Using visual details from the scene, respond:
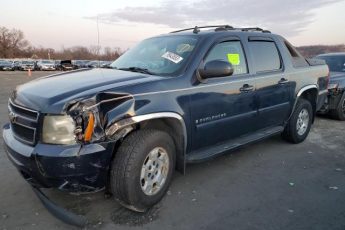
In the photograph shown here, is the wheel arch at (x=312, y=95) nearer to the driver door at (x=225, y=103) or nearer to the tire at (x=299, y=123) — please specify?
the tire at (x=299, y=123)

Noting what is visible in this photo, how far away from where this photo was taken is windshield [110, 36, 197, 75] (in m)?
3.90

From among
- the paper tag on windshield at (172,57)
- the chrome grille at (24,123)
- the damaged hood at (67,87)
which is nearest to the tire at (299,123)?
the paper tag on windshield at (172,57)

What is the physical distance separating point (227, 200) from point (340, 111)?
547 centimetres

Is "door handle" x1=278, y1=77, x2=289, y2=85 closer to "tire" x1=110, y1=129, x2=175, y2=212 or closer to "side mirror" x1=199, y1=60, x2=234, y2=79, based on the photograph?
"side mirror" x1=199, y1=60, x2=234, y2=79

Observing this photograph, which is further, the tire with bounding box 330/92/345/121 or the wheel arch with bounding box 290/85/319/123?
the tire with bounding box 330/92/345/121

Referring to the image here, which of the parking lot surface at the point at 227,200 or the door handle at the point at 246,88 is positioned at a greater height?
the door handle at the point at 246,88

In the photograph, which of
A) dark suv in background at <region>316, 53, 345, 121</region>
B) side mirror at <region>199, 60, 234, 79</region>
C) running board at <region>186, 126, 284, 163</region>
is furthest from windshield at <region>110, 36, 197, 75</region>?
dark suv in background at <region>316, 53, 345, 121</region>

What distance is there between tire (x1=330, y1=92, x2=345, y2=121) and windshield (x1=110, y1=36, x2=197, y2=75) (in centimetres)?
517

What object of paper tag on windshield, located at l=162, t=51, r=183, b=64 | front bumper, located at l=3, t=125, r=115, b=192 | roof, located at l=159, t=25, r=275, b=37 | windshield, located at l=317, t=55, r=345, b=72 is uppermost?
roof, located at l=159, t=25, r=275, b=37

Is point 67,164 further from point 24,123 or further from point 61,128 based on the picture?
point 24,123

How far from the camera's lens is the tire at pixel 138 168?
10.3 feet

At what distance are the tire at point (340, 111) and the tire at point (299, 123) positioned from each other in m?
2.17

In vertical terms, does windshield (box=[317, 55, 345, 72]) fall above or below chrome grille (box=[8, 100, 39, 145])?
above

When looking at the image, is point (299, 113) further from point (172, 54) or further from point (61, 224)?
point (61, 224)
